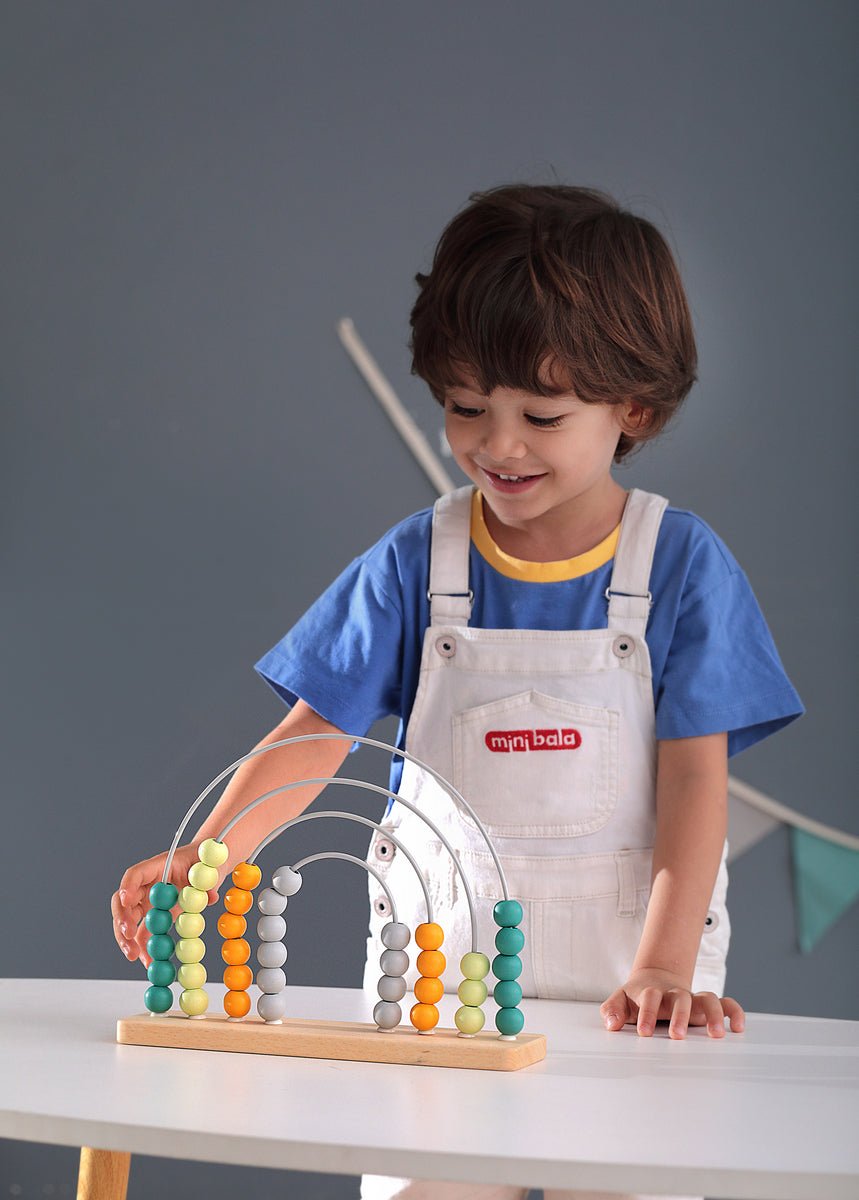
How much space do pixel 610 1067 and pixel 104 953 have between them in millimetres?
1108

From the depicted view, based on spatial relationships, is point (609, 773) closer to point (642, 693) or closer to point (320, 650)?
point (642, 693)

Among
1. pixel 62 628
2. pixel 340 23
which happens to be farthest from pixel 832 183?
pixel 62 628

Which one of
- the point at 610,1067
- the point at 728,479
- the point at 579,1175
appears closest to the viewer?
the point at 579,1175

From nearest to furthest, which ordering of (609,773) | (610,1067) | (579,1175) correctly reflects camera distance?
(579,1175) < (610,1067) < (609,773)

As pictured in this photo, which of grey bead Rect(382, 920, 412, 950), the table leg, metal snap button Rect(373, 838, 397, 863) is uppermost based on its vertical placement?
metal snap button Rect(373, 838, 397, 863)

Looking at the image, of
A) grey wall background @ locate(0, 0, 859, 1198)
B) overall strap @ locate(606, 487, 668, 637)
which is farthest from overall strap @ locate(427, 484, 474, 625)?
grey wall background @ locate(0, 0, 859, 1198)

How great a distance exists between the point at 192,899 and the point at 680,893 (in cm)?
34

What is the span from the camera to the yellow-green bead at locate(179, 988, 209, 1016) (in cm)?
73

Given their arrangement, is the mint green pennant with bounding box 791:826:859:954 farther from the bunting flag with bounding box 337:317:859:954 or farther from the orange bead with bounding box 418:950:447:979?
the orange bead with bounding box 418:950:447:979

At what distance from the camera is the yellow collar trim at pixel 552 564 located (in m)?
1.07

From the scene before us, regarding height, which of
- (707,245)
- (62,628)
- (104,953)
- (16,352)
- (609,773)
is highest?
(707,245)

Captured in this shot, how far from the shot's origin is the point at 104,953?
5.42 feet

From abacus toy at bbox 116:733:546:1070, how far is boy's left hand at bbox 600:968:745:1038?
97mm

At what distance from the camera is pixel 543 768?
1017 millimetres
